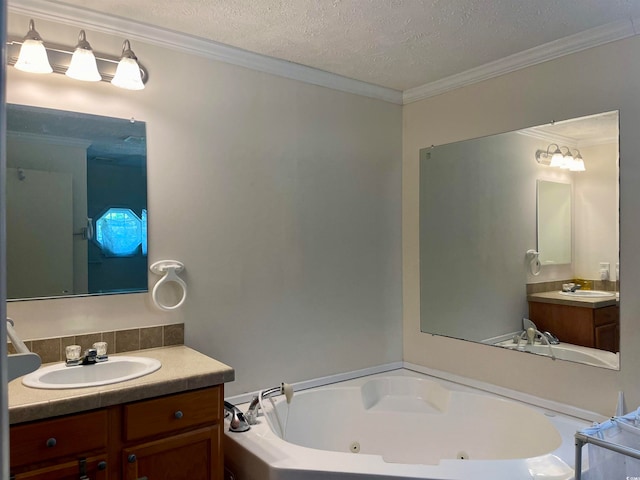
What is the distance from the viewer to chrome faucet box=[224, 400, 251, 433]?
2.28 m

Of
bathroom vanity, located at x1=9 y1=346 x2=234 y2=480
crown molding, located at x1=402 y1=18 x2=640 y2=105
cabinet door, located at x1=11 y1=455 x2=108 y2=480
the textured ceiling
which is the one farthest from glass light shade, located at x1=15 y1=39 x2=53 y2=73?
crown molding, located at x1=402 y1=18 x2=640 y2=105

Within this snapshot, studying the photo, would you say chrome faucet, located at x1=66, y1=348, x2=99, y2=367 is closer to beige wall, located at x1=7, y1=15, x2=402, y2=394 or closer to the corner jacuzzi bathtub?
beige wall, located at x1=7, y1=15, x2=402, y2=394

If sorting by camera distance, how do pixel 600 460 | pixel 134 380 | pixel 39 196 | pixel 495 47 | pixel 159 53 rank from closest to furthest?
pixel 600 460, pixel 134 380, pixel 39 196, pixel 159 53, pixel 495 47

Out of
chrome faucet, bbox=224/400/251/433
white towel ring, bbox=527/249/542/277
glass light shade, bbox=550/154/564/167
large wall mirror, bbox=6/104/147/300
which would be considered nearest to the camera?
large wall mirror, bbox=6/104/147/300

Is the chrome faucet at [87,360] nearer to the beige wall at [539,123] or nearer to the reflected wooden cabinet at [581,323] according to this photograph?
the beige wall at [539,123]

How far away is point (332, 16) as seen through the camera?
2252 millimetres

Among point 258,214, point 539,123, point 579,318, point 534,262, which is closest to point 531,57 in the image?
point 539,123

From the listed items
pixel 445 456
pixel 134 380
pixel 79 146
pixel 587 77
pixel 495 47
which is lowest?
pixel 445 456

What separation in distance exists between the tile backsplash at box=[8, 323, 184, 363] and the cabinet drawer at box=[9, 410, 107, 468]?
514 millimetres

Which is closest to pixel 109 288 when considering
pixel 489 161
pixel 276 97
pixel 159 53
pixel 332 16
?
pixel 159 53

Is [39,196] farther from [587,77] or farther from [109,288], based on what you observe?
[587,77]

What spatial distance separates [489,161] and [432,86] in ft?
2.10

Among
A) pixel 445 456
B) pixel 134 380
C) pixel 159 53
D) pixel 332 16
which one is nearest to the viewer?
pixel 134 380

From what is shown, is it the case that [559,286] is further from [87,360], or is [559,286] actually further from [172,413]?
[87,360]
